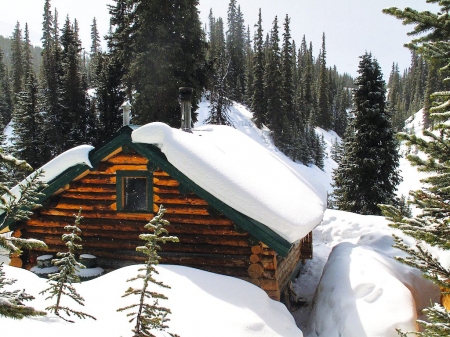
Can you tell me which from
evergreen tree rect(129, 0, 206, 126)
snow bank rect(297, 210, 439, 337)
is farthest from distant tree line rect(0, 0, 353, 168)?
snow bank rect(297, 210, 439, 337)

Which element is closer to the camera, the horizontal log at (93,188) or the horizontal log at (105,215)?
the horizontal log at (105,215)

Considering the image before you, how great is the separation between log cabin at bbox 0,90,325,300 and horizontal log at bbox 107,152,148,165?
0.07 feet

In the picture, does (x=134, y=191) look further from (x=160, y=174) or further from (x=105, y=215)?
(x=160, y=174)

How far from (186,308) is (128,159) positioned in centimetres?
376

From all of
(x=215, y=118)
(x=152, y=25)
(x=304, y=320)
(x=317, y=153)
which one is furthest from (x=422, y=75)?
(x=304, y=320)

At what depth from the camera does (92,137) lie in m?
37.7

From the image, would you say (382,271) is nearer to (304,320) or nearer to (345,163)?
(304,320)

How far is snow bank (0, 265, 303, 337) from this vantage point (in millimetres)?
4473

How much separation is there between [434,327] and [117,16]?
132 ft

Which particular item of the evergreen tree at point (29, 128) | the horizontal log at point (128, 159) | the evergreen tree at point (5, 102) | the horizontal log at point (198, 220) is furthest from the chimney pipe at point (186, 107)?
the evergreen tree at point (5, 102)

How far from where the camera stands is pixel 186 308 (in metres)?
5.38

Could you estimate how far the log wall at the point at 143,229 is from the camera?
7.44m

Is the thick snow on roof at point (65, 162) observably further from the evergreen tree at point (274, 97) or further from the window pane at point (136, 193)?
the evergreen tree at point (274, 97)

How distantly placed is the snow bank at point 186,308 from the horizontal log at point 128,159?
248 centimetres
